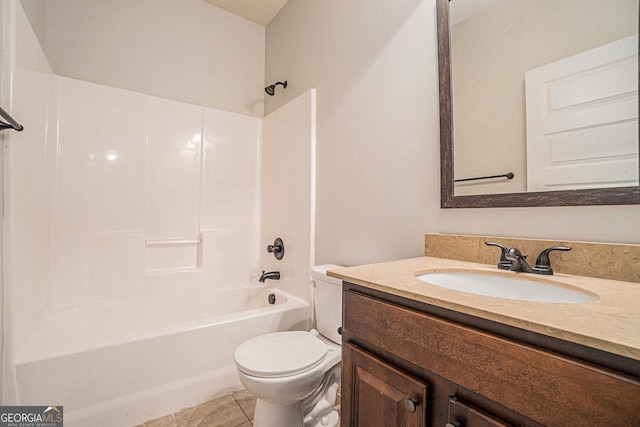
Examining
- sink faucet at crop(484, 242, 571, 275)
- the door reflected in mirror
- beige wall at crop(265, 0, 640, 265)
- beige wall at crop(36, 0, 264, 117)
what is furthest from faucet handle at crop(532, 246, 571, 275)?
beige wall at crop(36, 0, 264, 117)

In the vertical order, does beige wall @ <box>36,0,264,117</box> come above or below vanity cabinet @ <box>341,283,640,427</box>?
above

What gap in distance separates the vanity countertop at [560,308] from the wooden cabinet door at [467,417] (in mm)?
182

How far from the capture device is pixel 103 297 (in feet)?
6.32

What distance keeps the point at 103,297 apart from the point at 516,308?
235cm

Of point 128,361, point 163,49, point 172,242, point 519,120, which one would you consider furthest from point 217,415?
point 163,49

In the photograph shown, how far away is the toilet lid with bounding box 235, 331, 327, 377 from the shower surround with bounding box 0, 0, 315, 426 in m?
0.38

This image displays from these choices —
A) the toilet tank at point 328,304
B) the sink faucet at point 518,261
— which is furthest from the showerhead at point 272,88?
the sink faucet at point 518,261

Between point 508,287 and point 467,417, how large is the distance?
1.60 ft

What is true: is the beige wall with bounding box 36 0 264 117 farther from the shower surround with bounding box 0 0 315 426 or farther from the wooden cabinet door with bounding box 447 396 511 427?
the wooden cabinet door with bounding box 447 396 511 427

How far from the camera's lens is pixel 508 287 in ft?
2.94

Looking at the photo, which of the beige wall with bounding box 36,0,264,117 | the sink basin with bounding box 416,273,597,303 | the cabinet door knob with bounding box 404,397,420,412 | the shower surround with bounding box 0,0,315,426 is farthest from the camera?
the beige wall with bounding box 36,0,264,117

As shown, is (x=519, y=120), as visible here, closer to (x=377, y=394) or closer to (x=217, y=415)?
(x=377, y=394)

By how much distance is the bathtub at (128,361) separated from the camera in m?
1.23

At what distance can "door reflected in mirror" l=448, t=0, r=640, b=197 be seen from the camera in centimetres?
81
